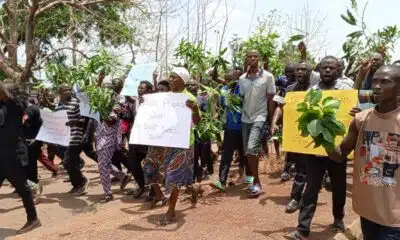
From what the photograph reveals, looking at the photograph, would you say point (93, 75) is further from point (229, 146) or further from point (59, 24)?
point (59, 24)

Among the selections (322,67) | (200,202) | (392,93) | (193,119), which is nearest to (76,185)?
(200,202)

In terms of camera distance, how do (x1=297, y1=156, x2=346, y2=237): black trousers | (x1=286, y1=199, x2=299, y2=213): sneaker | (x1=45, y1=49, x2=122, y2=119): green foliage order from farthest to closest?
(x1=45, y1=49, x2=122, y2=119): green foliage, (x1=286, y1=199, x2=299, y2=213): sneaker, (x1=297, y1=156, x2=346, y2=237): black trousers

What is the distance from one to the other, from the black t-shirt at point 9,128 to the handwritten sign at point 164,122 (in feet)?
4.65

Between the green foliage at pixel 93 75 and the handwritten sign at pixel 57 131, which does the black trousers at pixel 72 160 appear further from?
the green foliage at pixel 93 75

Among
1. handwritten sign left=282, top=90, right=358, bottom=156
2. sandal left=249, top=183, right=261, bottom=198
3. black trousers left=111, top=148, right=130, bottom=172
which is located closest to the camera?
handwritten sign left=282, top=90, right=358, bottom=156

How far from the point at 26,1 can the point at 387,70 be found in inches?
432

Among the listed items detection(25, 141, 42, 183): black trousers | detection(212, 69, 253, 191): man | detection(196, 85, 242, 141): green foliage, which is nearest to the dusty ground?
detection(212, 69, 253, 191): man

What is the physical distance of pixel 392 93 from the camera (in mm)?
2891

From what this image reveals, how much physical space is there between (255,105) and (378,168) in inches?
114

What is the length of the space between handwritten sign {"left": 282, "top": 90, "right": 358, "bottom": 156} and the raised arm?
0.50 metres

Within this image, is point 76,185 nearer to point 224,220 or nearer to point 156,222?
point 156,222

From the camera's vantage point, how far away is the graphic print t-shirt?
2875 millimetres

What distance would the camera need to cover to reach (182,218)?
5176mm

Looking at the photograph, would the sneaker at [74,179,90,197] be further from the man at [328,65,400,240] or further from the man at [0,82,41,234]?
the man at [328,65,400,240]
